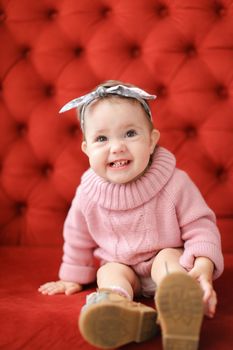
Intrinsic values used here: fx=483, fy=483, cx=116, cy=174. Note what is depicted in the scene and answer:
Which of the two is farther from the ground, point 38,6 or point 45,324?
point 38,6

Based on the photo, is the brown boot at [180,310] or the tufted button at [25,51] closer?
the brown boot at [180,310]

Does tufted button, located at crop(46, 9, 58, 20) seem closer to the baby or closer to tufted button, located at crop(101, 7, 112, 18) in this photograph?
tufted button, located at crop(101, 7, 112, 18)

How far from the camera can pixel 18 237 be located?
166cm

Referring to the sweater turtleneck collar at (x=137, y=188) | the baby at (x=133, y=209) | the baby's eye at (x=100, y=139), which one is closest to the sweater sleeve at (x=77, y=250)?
the baby at (x=133, y=209)

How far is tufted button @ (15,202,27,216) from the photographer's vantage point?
1678 millimetres

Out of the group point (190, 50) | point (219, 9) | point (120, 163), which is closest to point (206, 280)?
point (120, 163)

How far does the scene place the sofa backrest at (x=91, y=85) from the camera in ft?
5.06

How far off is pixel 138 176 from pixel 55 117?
516 mm

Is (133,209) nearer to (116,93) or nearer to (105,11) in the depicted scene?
(116,93)

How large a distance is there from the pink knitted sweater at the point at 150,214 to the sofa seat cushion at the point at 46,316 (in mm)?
141

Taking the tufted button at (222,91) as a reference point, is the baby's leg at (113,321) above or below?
below

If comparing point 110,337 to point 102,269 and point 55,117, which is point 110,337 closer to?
point 102,269

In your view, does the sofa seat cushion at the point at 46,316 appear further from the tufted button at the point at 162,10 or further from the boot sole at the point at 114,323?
the tufted button at the point at 162,10

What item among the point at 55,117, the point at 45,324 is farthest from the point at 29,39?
the point at 45,324
